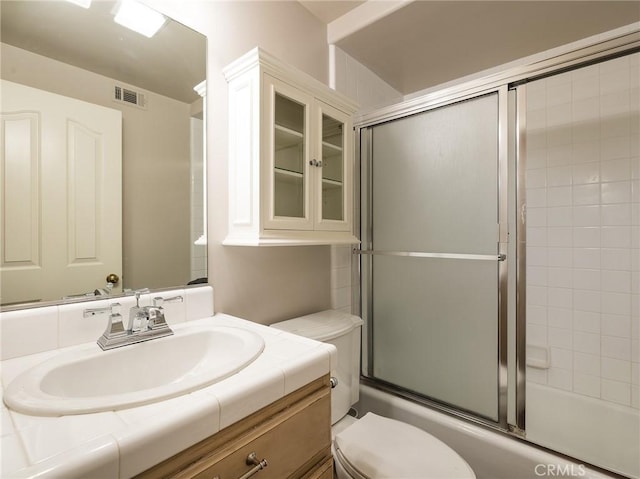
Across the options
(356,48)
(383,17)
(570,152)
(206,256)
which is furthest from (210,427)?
(570,152)

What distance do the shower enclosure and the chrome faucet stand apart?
113 centimetres

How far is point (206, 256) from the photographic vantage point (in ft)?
3.80

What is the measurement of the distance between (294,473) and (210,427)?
29cm

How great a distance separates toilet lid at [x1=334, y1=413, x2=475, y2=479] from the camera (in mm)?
980

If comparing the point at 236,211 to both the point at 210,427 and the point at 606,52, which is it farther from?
the point at 606,52

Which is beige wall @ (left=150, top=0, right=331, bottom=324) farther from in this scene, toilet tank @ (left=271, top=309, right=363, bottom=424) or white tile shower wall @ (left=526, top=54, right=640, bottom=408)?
white tile shower wall @ (left=526, top=54, right=640, bottom=408)

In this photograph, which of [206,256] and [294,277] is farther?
[294,277]

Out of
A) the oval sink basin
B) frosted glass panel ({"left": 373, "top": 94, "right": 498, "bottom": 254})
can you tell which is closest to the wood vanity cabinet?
the oval sink basin

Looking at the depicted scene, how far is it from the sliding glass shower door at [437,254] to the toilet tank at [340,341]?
1.07 ft

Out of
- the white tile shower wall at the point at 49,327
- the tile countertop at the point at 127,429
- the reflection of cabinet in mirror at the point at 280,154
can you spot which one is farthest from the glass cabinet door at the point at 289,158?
the tile countertop at the point at 127,429

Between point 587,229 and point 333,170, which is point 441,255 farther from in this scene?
point 587,229

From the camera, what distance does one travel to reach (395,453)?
1066 mm

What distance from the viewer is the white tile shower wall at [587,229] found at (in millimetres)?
1670

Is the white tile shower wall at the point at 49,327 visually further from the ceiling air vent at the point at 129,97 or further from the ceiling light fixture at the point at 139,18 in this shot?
the ceiling light fixture at the point at 139,18
